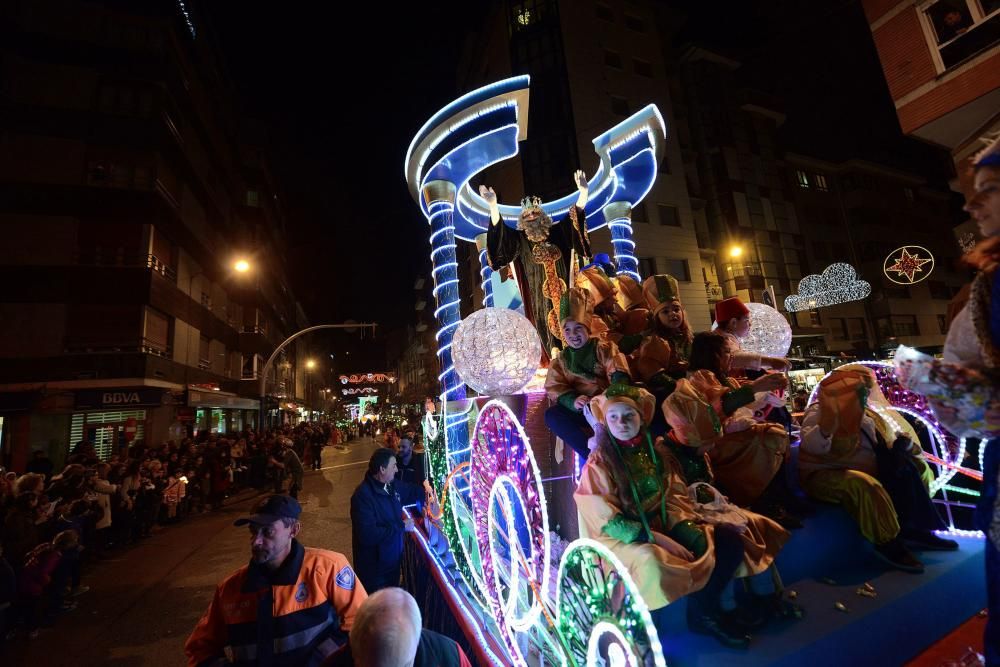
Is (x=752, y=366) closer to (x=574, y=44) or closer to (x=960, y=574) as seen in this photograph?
(x=960, y=574)

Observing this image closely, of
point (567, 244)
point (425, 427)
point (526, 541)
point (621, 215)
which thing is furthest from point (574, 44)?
point (526, 541)

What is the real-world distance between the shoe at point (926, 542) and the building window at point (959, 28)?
9911mm

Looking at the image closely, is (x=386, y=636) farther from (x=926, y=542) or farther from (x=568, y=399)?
(x=926, y=542)

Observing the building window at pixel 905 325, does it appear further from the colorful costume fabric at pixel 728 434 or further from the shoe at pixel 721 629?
the shoe at pixel 721 629

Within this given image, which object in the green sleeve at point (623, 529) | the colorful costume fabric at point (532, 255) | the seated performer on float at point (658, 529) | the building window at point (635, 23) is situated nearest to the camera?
the seated performer on float at point (658, 529)

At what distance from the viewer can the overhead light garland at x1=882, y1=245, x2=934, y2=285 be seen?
33.6ft

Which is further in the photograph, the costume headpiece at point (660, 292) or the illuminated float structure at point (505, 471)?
the costume headpiece at point (660, 292)

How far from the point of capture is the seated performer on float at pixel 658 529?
2197 mm

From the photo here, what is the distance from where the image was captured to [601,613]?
6.39 feet

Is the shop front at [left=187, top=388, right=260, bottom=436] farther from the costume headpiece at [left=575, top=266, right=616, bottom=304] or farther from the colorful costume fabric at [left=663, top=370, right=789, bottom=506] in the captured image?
the colorful costume fabric at [left=663, top=370, right=789, bottom=506]

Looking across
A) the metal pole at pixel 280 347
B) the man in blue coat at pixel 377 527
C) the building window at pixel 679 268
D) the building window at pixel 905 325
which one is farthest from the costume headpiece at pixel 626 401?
the building window at pixel 905 325

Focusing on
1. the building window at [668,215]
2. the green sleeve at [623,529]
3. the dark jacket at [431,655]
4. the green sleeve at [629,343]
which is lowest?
the dark jacket at [431,655]

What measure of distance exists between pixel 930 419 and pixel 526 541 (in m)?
3.73

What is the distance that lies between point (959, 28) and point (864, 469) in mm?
10601
